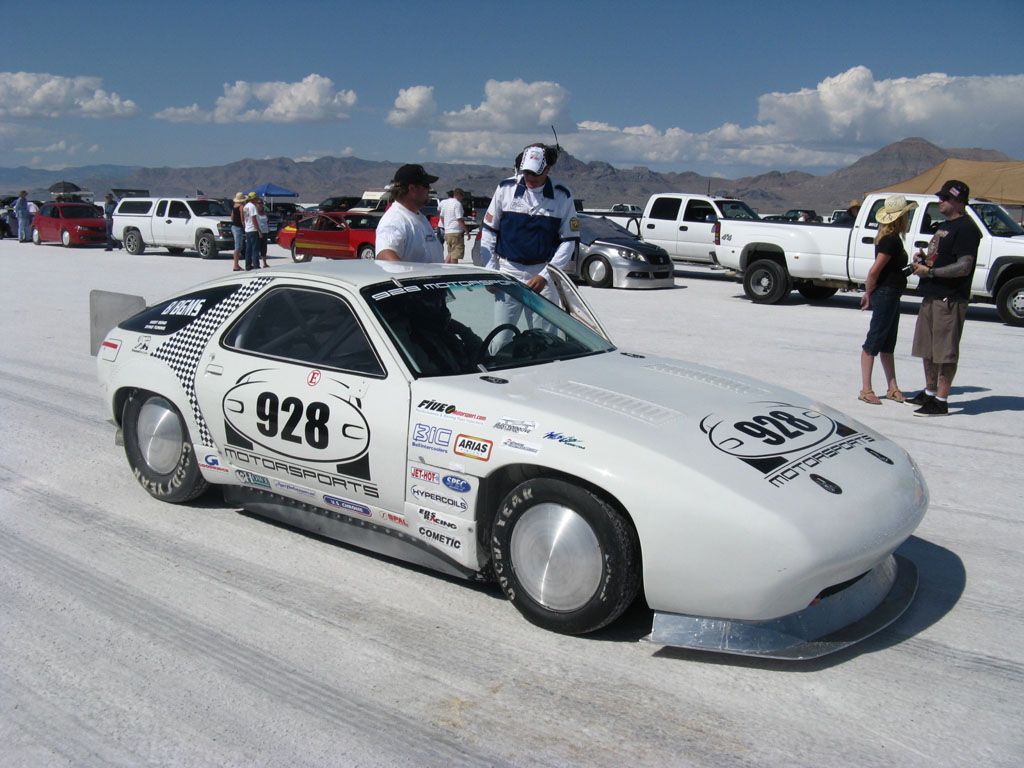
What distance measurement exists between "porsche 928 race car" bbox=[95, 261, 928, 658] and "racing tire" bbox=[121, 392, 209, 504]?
16mm

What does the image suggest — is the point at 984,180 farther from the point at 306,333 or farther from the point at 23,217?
the point at 306,333

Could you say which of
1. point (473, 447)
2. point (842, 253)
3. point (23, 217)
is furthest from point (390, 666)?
point (23, 217)

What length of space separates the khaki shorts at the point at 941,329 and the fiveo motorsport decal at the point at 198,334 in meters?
5.43

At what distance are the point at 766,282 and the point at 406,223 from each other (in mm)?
11052

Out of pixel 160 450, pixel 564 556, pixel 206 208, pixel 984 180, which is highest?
pixel 984 180

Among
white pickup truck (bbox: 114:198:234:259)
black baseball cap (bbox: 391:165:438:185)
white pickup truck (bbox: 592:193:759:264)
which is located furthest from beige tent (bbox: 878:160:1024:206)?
black baseball cap (bbox: 391:165:438:185)

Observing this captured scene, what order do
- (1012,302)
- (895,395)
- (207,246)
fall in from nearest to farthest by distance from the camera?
(895,395) < (1012,302) < (207,246)

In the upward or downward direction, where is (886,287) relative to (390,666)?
upward

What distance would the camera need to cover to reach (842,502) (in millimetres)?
3338

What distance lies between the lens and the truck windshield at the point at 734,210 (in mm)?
20359

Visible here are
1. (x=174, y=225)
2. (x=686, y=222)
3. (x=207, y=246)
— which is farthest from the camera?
(x=174, y=225)

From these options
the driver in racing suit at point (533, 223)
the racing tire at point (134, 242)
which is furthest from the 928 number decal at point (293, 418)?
the racing tire at point (134, 242)

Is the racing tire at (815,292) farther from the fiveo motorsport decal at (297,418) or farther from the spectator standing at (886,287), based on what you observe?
the fiveo motorsport decal at (297,418)

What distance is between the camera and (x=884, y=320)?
771cm
